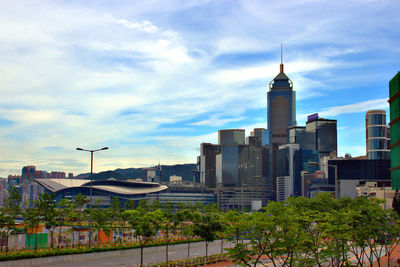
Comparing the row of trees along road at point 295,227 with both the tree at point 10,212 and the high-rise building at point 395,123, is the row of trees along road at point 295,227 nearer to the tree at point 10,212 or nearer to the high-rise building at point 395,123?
the tree at point 10,212

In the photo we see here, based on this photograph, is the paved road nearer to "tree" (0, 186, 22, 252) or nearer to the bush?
the bush

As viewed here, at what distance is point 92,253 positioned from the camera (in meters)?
68.4

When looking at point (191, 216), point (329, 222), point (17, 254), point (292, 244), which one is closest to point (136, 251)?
point (191, 216)

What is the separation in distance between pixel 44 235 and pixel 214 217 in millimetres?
28180

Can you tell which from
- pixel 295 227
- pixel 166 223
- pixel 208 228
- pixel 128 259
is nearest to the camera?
pixel 295 227

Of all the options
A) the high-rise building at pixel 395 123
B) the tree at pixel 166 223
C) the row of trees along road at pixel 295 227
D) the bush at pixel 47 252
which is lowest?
the bush at pixel 47 252

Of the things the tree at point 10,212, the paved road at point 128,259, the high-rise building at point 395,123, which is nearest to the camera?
the paved road at point 128,259

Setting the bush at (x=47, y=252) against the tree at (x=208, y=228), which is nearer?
the bush at (x=47, y=252)

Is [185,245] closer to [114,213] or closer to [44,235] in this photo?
[114,213]

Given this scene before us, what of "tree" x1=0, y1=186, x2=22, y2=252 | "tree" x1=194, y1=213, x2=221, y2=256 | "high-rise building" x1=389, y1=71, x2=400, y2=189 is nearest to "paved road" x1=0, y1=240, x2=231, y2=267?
"tree" x1=194, y1=213, x2=221, y2=256

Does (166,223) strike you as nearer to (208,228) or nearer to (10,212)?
(208,228)

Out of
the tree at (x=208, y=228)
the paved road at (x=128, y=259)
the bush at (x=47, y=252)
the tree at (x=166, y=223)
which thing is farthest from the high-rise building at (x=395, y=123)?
the bush at (x=47, y=252)

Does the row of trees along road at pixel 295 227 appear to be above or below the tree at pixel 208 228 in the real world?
above

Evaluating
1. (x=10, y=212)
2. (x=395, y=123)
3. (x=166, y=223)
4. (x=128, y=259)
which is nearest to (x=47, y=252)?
(x=10, y=212)
